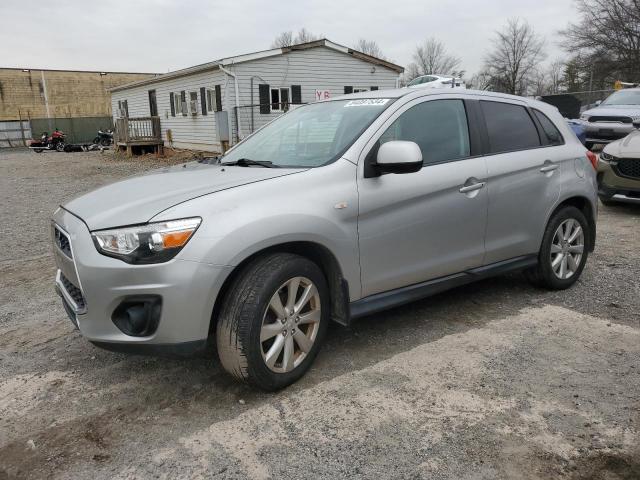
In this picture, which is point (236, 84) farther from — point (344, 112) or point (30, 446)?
point (30, 446)

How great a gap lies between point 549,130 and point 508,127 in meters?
0.56

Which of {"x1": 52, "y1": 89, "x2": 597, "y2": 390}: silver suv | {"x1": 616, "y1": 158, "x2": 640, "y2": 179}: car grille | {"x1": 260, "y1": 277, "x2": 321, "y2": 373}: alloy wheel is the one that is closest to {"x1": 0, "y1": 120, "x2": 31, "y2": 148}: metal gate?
{"x1": 52, "y1": 89, "x2": 597, "y2": 390}: silver suv

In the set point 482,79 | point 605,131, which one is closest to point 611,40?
point 482,79

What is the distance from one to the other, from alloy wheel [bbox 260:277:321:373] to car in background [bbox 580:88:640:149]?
11711 mm

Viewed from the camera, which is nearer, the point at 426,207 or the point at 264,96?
the point at 426,207

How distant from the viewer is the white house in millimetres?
19516

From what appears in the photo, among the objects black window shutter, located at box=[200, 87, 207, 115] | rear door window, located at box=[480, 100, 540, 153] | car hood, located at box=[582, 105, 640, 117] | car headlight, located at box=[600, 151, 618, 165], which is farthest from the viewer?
black window shutter, located at box=[200, 87, 207, 115]

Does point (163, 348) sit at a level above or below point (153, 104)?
below

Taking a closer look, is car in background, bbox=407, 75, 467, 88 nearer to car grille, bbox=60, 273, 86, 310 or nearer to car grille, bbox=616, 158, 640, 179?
car grille, bbox=616, 158, 640, 179

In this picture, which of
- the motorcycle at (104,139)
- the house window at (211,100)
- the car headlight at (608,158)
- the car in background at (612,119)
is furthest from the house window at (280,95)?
the motorcycle at (104,139)

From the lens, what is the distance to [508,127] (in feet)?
14.0

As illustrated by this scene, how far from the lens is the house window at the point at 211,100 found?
2072cm

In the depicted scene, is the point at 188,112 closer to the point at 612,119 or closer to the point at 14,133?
the point at 612,119

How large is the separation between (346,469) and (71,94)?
5618 centimetres
